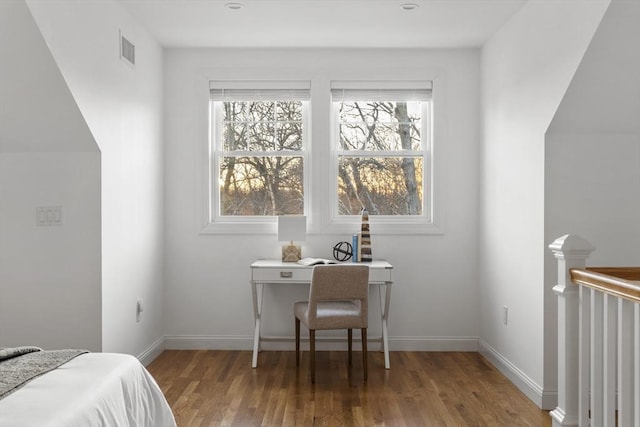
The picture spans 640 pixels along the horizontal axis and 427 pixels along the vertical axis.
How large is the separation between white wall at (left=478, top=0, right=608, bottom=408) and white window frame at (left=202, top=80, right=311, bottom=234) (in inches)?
57.6

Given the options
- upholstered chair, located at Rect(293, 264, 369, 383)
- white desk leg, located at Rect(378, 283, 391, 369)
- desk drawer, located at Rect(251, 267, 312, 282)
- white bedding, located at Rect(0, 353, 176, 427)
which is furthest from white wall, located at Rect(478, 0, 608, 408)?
white bedding, located at Rect(0, 353, 176, 427)

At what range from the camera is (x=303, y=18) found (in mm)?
4086

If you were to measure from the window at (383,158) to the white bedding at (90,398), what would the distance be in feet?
9.39

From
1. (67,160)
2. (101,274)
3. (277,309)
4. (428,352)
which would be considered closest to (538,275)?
(428,352)

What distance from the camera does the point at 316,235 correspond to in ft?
16.1

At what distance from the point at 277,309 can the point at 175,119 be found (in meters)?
1.79

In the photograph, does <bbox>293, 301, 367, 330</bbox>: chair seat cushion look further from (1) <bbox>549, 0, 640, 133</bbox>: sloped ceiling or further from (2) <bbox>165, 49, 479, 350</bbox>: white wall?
(1) <bbox>549, 0, 640, 133</bbox>: sloped ceiling

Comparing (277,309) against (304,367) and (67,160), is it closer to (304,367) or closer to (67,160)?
(304,367)

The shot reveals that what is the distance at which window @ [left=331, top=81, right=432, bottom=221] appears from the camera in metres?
5.00

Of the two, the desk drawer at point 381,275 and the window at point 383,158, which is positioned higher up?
the window at point 383,158

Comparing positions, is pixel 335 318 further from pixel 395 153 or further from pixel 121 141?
pixel 121 141

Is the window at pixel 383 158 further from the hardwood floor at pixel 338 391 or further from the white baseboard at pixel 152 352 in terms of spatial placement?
the white baseboard at pixel 152 352

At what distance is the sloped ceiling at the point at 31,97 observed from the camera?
9.32ft

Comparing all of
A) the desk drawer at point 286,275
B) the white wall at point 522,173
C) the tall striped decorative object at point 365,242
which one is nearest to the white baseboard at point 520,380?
the white wall at point 522,173
